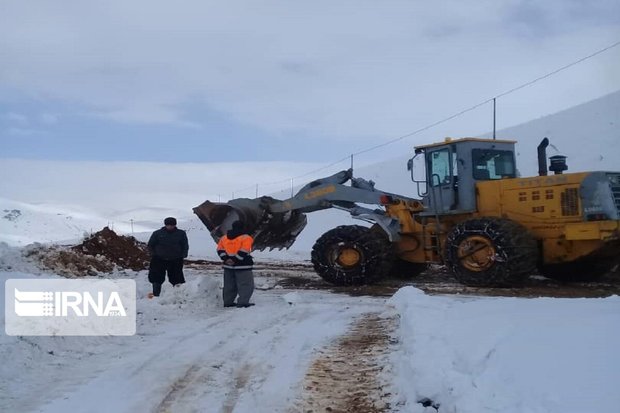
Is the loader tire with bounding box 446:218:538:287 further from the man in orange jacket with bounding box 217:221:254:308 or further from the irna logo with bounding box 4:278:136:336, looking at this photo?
the irna logo with bounding box 4:278:136:336

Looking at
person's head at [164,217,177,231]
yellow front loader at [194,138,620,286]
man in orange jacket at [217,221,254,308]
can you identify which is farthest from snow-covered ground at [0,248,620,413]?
yellow front loader at [194,138,620,286]

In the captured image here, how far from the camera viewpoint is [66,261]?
47.2 ft

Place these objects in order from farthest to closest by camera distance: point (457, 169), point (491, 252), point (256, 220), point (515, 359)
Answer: point (256, 220), point (457, 169), point (491, 252), point (515, 359)

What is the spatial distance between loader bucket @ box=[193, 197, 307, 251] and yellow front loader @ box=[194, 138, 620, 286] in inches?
1.0

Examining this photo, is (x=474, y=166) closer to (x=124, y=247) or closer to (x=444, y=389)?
(x=444, y=389)

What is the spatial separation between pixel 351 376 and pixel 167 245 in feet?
19.0

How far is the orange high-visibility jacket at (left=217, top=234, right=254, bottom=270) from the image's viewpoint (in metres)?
10.2

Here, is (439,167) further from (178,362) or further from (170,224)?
(178,362)

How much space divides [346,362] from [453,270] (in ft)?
19.5

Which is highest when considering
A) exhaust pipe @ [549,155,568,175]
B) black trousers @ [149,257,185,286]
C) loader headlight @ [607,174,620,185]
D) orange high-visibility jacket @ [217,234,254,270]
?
exhaust pipe @ [549,155,568,175]

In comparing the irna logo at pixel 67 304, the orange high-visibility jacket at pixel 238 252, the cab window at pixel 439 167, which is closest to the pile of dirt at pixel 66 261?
the orange high-visibility jacket at pixel 238 252

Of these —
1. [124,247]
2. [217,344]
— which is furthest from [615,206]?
[124,247]

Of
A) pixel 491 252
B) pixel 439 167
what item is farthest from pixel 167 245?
pixel 491 252

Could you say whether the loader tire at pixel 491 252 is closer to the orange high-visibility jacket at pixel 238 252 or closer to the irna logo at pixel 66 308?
the orange high-visibility jacket at pixel 238 252
